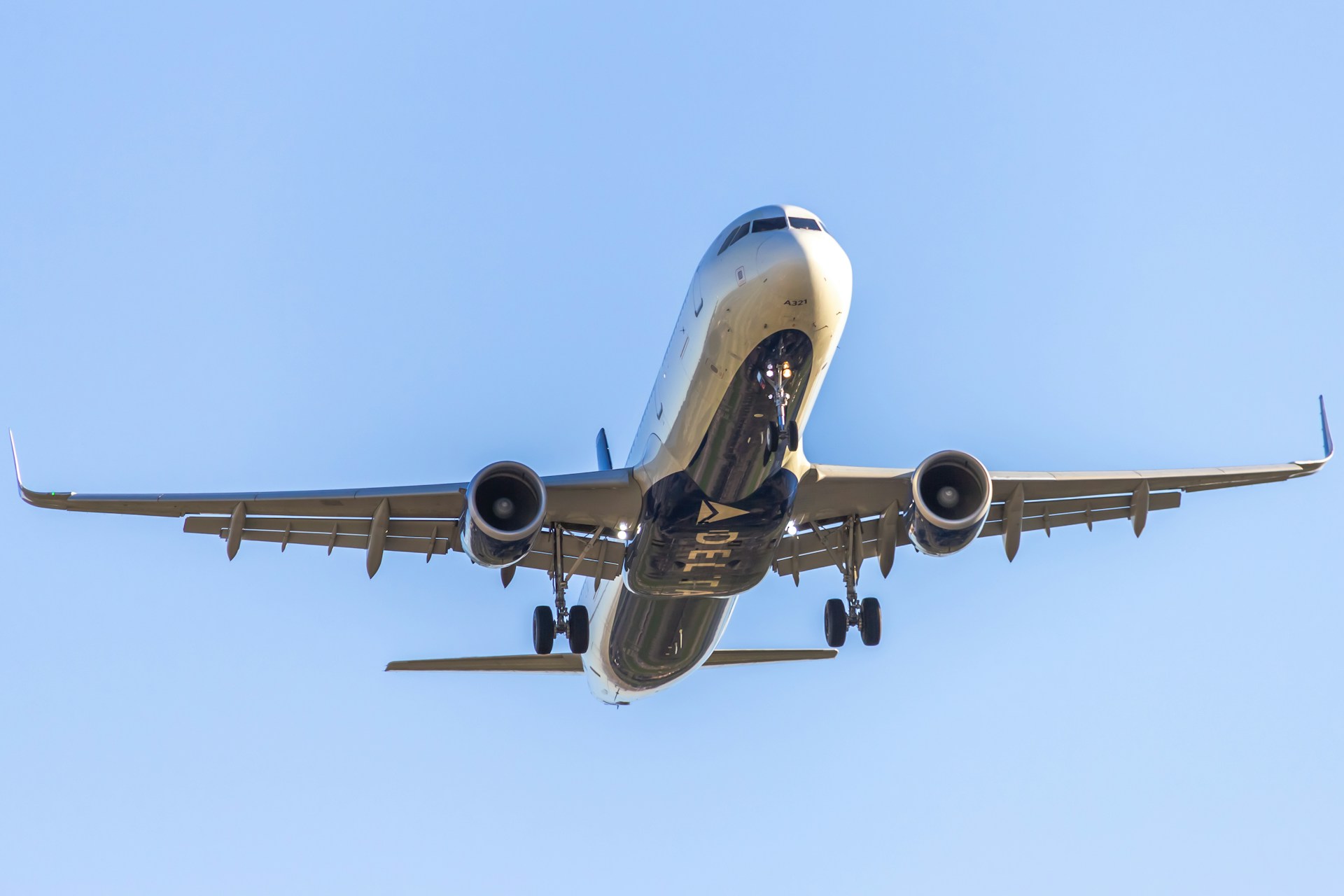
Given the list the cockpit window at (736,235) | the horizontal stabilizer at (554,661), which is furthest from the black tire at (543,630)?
the cockpit window at (736,235)

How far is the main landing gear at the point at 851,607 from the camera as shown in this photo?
91.7 ft

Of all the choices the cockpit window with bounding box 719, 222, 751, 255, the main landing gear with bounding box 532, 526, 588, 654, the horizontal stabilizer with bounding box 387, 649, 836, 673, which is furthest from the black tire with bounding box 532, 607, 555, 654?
the cockpit window with bounding box 719, 222, 751, 255

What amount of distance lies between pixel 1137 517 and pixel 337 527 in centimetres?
1471

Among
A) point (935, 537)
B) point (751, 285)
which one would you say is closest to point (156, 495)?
point (751, 285)

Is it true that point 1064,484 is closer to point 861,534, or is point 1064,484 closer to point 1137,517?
point 1137,517

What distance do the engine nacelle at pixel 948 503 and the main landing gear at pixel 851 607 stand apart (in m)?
2.68

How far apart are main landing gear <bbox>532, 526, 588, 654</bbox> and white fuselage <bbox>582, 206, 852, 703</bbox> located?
1.13 metres

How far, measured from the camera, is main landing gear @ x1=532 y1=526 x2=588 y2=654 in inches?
1055

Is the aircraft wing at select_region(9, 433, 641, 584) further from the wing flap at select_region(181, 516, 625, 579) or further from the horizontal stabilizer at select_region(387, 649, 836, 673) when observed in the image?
the horizontal stabilizer at select_region(387, 649, 836, 673)

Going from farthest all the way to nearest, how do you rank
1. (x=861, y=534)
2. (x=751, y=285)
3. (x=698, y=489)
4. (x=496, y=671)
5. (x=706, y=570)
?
(x=496, y=671), (x=861, y=534), (x=706, y=570), (x=698, y=489), (x=751, y=285)

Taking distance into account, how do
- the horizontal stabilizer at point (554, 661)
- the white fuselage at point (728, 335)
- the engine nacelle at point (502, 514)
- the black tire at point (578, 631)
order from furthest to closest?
the horizontal stabilizer at point (554, 661)
the black tire at point (578, 631)
the engine nacelle at point (502, 514)
the white fuselage at point (728, 335)

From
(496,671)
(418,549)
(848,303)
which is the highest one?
(848,303)

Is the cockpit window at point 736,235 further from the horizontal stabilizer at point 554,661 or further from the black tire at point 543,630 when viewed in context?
the horizontal stabilizer at point 554,661

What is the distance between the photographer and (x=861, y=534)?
→ 93.3 ft
